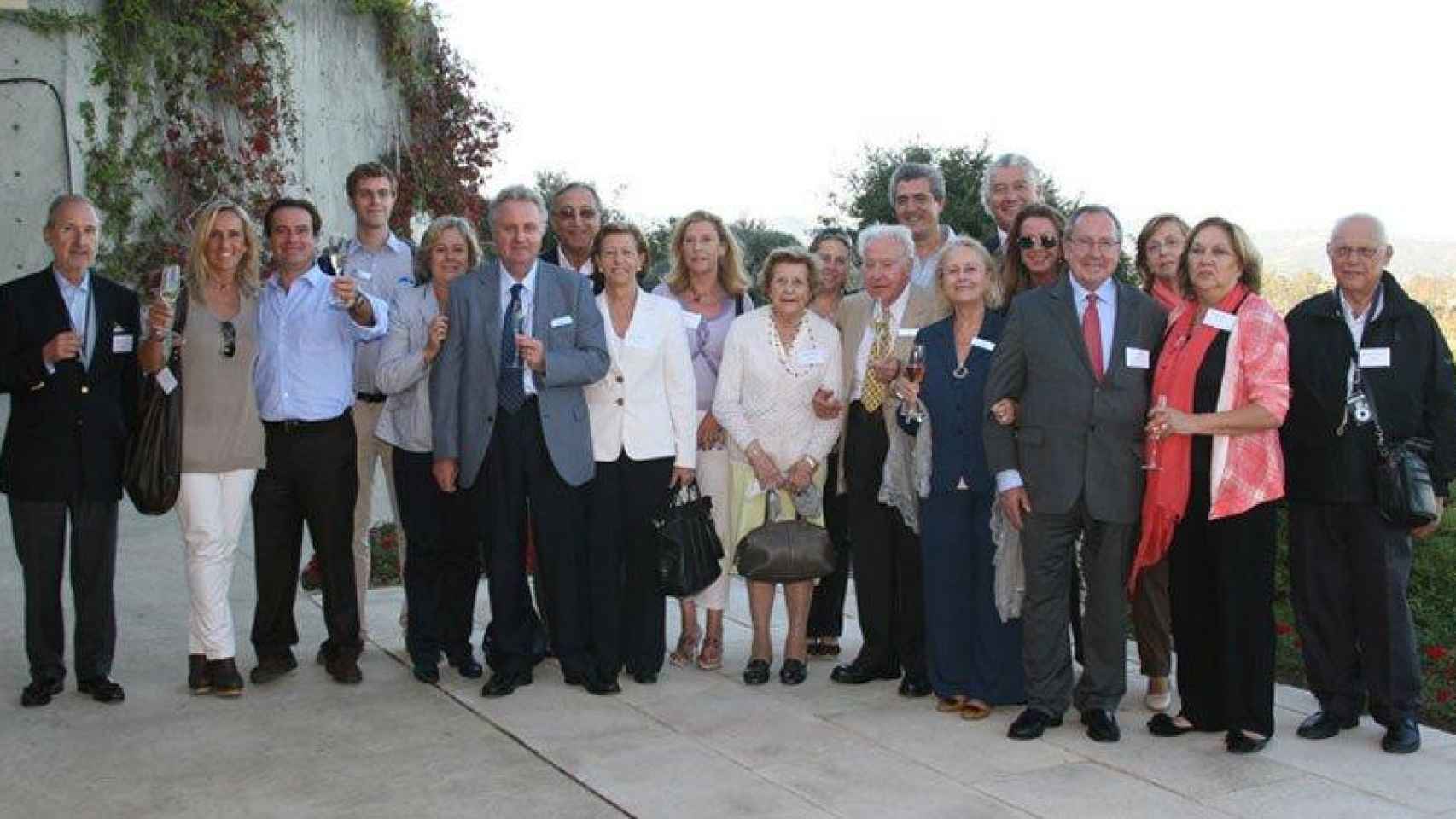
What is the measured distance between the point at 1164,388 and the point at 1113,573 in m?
0.69

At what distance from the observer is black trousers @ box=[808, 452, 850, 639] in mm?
6281

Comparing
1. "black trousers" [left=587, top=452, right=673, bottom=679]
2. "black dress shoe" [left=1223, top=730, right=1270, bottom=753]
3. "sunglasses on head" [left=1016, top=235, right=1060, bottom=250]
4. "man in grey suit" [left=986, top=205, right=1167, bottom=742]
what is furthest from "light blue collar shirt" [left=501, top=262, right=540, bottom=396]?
"black dress shoe" [left=1223, top=730, right=1270, bottom=753]

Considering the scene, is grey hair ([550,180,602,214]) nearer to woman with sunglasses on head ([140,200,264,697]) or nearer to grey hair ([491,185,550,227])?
grey hair ([491,185,550,227])

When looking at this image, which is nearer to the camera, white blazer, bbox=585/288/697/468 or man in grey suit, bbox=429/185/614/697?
man in grey suit, bbox=429/185/614/697

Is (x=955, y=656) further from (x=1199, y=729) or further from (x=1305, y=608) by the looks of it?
(x=1305, y=608)

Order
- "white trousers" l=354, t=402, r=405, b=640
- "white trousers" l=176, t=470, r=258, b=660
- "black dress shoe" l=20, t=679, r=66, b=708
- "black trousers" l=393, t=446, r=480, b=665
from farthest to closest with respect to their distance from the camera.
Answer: "white trousers" l=354, t=402, r=405, b=640, "black trousers" l=393, t=446, r=480, b=665, "white trousers" l=176, t=470, r=258, b=660, "black dress shoe" l=20, t=679, r=66, b=708

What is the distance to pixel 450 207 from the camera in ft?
48.4

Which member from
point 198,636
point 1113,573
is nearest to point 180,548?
point 198,636

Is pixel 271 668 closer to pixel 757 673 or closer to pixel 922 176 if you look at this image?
pixel 757 673

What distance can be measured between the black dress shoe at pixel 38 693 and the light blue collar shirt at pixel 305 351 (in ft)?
4.33

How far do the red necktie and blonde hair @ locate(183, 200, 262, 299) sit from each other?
3.24 metres

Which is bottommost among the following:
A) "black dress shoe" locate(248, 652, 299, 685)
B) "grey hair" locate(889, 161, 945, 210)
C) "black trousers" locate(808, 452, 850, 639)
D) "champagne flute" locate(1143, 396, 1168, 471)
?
"black dress shoe" locate(248, 652, 299, 685)

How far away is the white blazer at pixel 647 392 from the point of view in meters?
5.80

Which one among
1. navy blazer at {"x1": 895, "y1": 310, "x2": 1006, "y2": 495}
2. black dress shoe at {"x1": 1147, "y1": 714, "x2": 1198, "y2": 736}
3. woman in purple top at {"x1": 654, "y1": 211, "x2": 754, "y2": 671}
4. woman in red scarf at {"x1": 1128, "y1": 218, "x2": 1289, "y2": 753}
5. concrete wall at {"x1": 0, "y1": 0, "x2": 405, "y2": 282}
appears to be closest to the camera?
woman in red scarf at {"x1": 1128, "y1": 218, "x2": 1289, "y2": 753}
